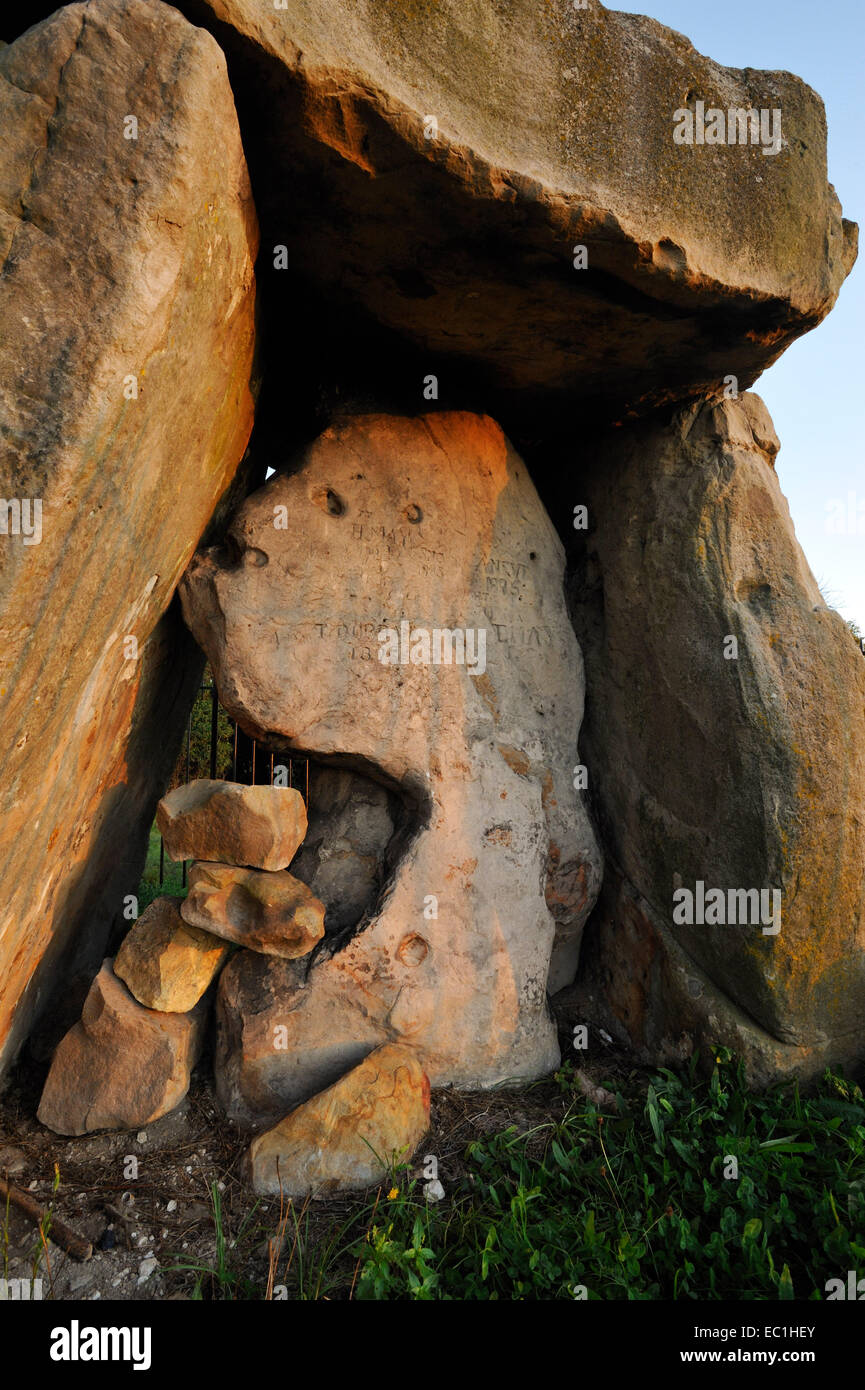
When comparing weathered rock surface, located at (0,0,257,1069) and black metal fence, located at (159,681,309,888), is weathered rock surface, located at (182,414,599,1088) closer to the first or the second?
black metal fence, located at (159,681,309,888)

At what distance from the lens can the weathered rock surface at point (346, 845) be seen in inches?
124

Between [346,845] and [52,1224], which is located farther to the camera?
[346,845]

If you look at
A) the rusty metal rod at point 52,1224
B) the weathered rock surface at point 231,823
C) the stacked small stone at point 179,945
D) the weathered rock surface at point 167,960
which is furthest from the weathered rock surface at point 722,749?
the rusty metal rod at point 52,1224

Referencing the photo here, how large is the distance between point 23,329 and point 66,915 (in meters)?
2.09

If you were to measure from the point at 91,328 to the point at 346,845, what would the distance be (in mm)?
1989

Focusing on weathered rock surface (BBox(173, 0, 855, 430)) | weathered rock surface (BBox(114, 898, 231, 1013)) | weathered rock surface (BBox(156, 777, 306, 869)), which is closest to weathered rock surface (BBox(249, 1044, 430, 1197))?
weathered rock surface (BBox(114, 898, 231, 1013))

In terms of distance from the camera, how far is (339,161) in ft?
7.89

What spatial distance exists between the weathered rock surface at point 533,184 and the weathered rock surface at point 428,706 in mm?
658

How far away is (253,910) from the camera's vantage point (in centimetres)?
282

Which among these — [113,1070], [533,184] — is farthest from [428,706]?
[533,184]

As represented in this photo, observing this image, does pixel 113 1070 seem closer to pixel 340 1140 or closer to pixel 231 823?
pixel 340 1140

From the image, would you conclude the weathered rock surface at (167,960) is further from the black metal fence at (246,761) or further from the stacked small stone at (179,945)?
the black metal fence at (246,761)

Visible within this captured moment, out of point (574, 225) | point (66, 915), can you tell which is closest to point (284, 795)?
point (66, 915)
